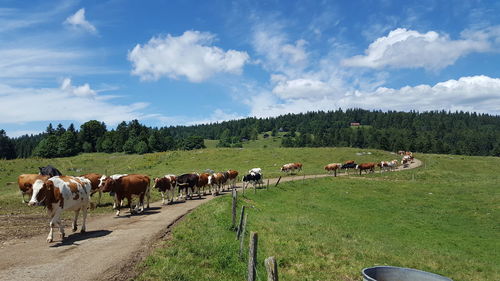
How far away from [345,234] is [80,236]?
1531 centimetres

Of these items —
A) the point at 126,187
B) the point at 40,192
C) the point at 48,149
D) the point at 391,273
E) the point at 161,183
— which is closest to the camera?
the point at 391,273

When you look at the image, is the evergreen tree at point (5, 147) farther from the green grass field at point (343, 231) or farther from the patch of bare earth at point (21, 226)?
the patch of bare earth at point (21, 226)

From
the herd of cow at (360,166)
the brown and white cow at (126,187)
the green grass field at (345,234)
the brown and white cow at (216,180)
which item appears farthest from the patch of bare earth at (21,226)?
the herd of cow at (360,166)

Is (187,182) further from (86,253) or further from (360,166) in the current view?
(360,166)

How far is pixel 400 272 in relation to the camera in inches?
276

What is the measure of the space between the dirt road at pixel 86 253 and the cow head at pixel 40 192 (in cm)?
175

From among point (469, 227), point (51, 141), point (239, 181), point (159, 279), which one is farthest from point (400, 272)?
point (51, 141)

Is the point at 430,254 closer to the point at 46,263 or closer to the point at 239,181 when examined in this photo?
the point at 46,263

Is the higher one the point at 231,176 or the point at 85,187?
the point at 85,187

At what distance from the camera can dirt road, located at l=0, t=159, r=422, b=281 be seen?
9.34 m

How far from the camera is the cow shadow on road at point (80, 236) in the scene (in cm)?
1261

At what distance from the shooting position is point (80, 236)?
13938mm

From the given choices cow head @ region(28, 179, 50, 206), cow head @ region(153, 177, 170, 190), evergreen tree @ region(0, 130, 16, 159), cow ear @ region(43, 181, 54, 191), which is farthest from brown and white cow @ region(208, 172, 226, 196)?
evergreen tree @ region(0, 130, 16, 159)

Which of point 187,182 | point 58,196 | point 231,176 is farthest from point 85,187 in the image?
point 231,176
